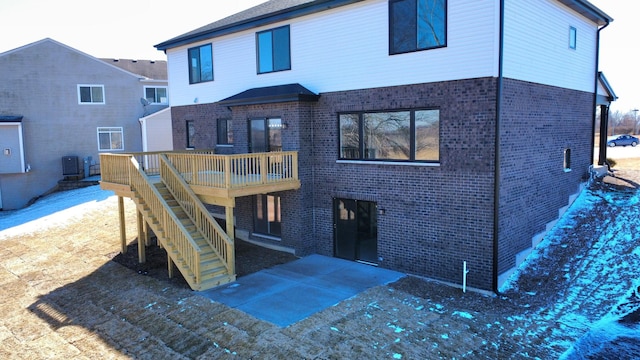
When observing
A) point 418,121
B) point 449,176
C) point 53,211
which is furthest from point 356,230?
point 53,211

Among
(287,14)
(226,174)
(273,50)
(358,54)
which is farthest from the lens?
(273,50)

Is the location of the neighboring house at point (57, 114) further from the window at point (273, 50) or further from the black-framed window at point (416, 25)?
the black-framed window at point (416, 25)

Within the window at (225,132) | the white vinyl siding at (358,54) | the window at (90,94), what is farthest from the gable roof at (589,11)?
the window at (90,94)

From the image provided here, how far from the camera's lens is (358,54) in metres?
12.6

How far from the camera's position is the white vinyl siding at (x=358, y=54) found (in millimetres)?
10445

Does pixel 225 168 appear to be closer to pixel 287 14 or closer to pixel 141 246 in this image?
pixel 141 246

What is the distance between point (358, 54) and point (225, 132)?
6.99 metres

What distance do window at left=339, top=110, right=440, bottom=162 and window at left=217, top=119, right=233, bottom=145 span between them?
5.59m

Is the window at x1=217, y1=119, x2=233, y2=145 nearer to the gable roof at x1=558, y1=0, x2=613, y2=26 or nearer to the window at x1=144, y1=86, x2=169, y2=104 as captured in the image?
the gable roof at x1=558, y1=0, x2=613, y2=26

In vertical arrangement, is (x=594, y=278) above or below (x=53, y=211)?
below

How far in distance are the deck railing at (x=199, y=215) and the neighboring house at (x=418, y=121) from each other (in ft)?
8.82

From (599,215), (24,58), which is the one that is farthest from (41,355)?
(24,58)

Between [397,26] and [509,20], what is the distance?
2.71 metres

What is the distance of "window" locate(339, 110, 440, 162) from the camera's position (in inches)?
453
